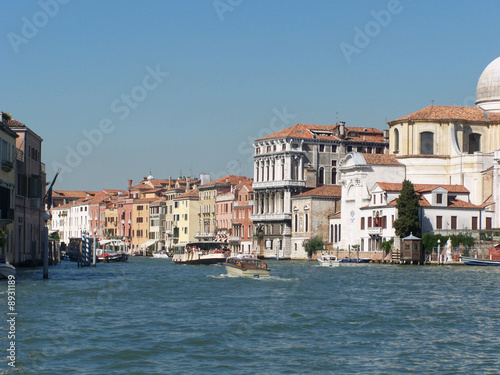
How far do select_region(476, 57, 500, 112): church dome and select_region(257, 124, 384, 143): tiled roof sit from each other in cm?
1149

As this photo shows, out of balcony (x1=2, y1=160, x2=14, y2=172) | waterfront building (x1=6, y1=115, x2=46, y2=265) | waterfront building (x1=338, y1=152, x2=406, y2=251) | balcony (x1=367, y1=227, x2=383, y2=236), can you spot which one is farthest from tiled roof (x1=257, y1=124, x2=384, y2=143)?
balcony (x1=2, y1=160, x2=14, y2=172)

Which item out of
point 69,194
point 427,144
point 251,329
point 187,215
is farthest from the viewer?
point 69,194

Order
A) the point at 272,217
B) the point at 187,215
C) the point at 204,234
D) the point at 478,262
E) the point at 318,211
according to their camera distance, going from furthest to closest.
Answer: the point at 187,215 → the point at 204,234 → the point at 272,217 → the point at 318,211 → the point at 478,262

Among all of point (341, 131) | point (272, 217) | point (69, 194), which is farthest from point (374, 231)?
point (69, 194)

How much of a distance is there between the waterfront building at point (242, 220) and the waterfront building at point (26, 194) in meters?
41.9

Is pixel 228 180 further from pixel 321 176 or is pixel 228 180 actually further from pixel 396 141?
pixel 396 141

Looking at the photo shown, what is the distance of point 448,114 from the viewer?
246 feet

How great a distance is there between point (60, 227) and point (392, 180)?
241 ft

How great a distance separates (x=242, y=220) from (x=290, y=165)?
11.0 meters

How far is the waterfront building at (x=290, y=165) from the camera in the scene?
83562mm

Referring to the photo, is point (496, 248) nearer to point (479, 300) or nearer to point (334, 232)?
point (334, 232)

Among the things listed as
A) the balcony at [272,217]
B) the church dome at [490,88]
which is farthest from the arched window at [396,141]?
the balcony at [272,217]

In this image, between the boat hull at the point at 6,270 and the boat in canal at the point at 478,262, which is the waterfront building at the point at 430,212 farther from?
the boat hull at the point at 6,270

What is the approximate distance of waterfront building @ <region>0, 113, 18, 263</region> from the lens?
37.8 metres
